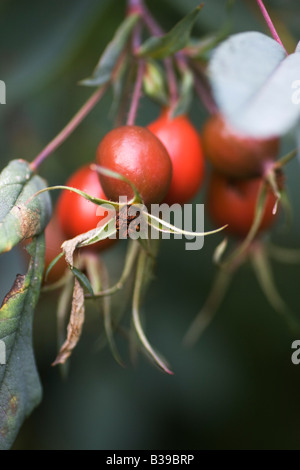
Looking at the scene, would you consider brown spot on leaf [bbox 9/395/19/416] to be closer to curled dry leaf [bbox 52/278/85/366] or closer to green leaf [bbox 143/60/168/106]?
curled dry leaf [bbox 52/278/85/366]

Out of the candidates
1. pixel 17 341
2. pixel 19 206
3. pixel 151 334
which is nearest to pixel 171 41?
pixel 19 206

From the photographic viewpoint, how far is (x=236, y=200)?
1.01 meters

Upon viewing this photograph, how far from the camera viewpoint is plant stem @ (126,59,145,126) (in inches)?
33.5

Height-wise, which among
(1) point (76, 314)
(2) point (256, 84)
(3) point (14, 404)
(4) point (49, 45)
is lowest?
(3) point (14, 404)

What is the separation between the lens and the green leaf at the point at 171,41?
0.83 meters

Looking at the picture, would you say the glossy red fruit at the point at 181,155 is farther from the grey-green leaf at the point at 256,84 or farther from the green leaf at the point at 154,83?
the grey-green leaf at the point at 256,84

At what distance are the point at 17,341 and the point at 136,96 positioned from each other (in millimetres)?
435

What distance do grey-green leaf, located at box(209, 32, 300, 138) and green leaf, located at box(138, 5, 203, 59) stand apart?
137 millimetres

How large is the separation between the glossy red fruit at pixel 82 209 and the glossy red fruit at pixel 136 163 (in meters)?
0.11

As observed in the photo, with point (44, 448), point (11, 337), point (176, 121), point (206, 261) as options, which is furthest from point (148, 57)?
point (44, 448)

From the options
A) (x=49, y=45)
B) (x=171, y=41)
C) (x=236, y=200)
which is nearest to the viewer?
(x=171, y=41)

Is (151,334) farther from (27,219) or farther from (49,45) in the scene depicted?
(27,219)

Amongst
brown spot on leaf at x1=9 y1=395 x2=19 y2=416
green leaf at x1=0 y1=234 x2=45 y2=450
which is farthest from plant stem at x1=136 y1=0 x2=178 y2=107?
brown spot on leaf at x1=9 y1=395 x2=19 y2=416

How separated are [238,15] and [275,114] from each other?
34.1 inches
